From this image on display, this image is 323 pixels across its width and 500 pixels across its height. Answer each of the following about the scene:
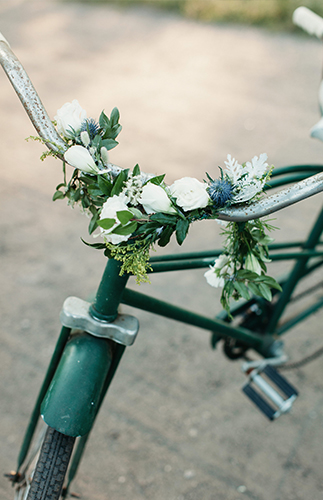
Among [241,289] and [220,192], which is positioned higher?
[220,192]

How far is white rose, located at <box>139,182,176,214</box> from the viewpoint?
79 centimetres

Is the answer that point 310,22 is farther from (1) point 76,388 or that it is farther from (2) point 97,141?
(1) point 76,388

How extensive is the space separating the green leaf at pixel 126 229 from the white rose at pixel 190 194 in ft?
0.31

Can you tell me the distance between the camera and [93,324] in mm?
1073

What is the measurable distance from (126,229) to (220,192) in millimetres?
194

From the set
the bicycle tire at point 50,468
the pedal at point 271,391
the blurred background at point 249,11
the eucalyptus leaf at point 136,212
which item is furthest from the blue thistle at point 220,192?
the blurred background at point 249,11

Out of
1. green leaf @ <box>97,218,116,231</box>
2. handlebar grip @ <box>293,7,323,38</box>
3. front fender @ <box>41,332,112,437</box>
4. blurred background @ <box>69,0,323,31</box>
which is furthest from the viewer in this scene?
blurred background @ <box>69,0,323,31</box>

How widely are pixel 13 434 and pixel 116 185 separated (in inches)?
56.5

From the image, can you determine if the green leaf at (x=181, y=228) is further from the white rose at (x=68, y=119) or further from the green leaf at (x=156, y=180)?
the white rose at (x=68, y=119)

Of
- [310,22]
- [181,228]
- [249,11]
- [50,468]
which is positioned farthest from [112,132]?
[249,11]

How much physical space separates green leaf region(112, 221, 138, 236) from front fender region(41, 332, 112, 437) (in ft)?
1.37

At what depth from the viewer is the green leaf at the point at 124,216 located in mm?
759

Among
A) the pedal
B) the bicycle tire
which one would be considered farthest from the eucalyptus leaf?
the pedal

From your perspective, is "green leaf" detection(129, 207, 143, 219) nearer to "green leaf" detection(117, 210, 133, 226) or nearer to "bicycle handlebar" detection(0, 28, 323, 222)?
"green leaf" detection(117, 210, 133, 226)
